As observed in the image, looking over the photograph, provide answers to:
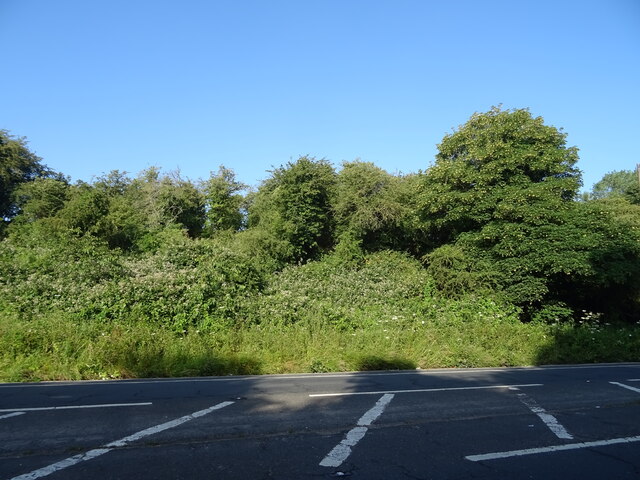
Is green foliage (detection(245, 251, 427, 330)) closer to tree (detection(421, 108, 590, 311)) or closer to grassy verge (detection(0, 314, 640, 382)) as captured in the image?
grassy verge (detection(0, 314, 640, 382))

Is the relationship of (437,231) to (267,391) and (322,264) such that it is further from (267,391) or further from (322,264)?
(267,391)

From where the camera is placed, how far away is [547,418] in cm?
686

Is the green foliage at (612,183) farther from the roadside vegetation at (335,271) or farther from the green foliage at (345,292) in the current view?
the green foliage at (345,292)

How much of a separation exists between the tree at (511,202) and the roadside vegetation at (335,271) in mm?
100

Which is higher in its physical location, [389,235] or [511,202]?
[511,202]

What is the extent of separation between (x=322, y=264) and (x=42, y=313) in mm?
15166

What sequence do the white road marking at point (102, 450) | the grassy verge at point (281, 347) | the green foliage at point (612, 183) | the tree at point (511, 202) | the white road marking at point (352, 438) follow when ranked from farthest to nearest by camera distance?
the green foliage at point (612, 183) < the tree at point (511, 202) < the grassy verge at point (281, 347) < the white road marking at point (352, 438) < the white road marking at point (102, 450)

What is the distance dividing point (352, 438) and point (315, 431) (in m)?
0.53

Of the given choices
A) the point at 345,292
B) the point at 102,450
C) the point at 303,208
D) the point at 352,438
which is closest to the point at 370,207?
the point at 303,208

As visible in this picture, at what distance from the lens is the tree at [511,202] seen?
21.8 meters

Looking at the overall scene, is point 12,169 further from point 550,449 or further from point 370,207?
point 550,449

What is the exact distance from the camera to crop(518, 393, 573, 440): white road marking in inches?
235

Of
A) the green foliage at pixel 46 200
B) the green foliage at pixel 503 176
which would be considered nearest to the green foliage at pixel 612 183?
the green foliage at pixel 503 176

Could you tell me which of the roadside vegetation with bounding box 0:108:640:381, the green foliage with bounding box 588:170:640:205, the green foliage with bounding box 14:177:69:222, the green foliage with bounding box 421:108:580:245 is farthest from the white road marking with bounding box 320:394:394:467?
the green foliage with bounding box 588:170:640:205
